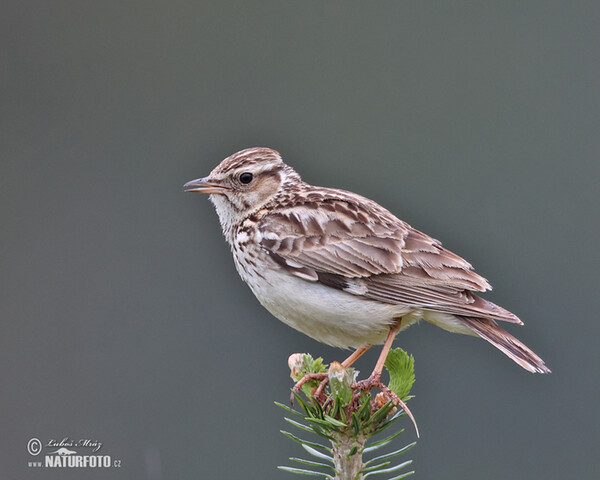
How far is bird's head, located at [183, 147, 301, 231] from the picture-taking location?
13.4 ft

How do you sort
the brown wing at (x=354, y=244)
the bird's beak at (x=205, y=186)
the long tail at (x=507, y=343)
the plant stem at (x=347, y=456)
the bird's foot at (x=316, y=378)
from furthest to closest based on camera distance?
1. the bird's beak at (x=205, y=186)
2. the brown wing at (x=354, y=244)
3. the long tail at (x=507, y=343)
4. the bird's foot at (x=316, y=378)
5. the plant stem at (x=347, y=456)

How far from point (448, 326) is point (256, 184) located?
1.30 m

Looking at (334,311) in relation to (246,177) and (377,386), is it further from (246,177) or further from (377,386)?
(246,177)

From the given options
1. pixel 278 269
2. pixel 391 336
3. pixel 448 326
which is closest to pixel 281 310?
pixel 278 269

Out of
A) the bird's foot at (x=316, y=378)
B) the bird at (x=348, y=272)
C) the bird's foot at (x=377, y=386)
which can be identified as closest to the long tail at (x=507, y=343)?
the bird at (x=348, y=272)

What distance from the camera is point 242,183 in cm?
414

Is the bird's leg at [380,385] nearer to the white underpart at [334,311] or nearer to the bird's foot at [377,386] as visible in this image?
the bird's foot at [377,386]

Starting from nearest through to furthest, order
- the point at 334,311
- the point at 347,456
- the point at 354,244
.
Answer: the point at 347,456 < the point at 334,311 < the point at 354,244

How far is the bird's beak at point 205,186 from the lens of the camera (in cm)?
402

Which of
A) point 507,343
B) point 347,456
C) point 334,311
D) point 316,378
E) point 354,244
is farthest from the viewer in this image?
point 354,244

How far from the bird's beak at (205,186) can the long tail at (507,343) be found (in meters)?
1.46

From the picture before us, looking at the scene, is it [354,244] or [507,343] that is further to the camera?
[354,244]

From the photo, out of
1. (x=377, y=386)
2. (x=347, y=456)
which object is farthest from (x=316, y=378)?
(x=347, y=456)

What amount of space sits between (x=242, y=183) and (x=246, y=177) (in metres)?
0.04
